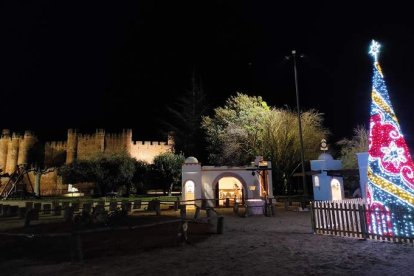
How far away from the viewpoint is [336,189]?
20.6 metres

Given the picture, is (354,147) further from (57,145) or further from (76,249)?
(57,145)

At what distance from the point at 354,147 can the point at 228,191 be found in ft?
48.9

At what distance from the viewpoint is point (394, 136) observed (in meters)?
8.41

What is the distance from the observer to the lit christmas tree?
7684 millimetres

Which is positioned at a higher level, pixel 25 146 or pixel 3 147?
pixel 25 146

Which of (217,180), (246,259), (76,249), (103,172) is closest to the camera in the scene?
(246,259)

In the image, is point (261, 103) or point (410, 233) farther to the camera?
point (261, 103)

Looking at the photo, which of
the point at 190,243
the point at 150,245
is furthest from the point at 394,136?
the point at 150,245

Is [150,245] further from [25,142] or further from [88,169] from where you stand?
[25,142]

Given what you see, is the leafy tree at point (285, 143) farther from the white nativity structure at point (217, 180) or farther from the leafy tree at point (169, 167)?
the leafy tree at point (169, 167)

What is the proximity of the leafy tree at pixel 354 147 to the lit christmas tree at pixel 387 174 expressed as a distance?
1939 centimetres

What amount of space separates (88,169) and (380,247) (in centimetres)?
3040

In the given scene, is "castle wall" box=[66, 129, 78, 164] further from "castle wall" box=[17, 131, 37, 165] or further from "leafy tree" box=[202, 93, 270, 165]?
"leafy tree" box=[202, 93, 270, 165]

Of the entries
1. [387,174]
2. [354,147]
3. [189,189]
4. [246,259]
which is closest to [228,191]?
[189,189]
